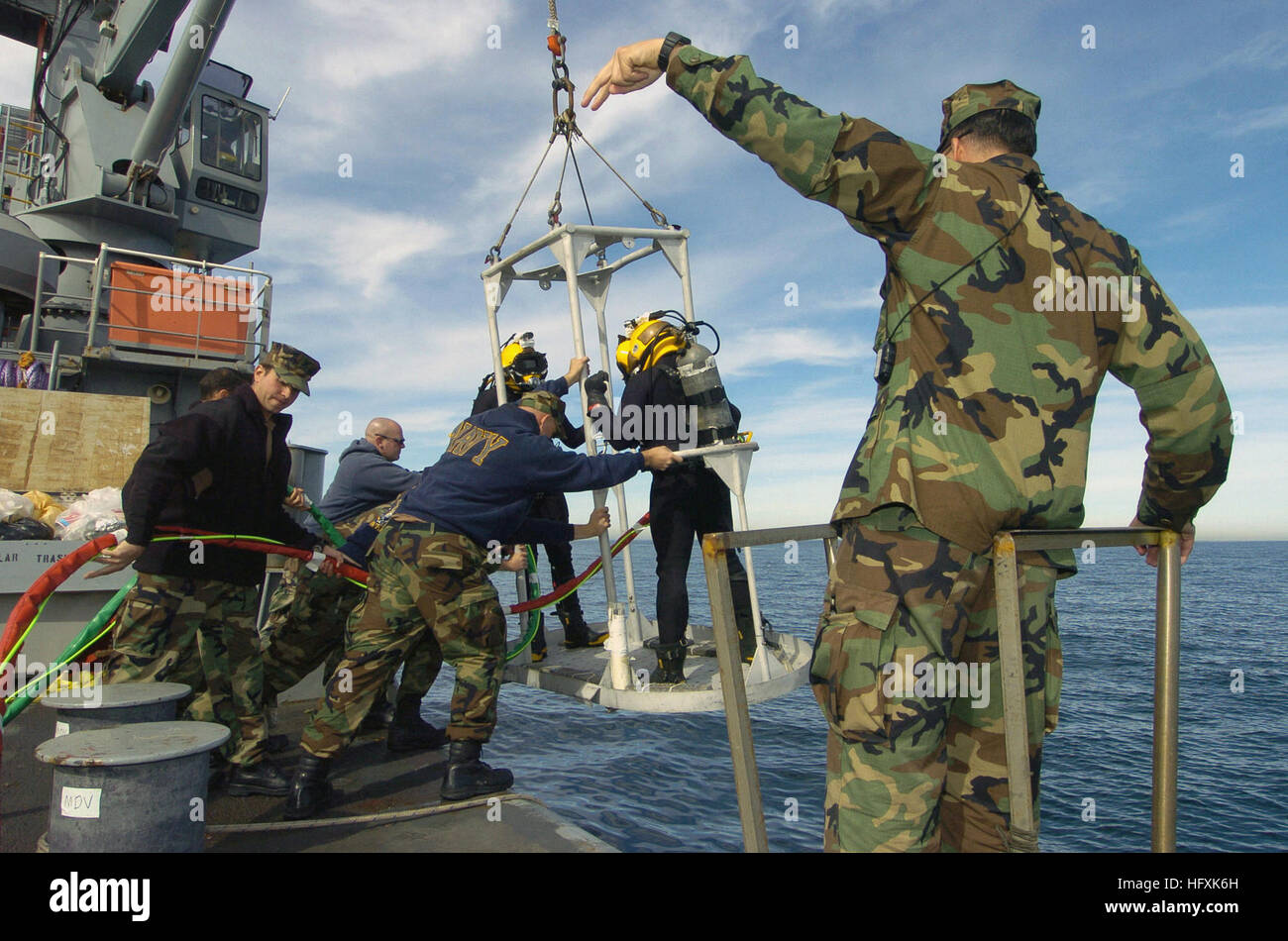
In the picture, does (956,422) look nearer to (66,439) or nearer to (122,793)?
(122,793)

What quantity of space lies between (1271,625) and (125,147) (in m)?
34.3

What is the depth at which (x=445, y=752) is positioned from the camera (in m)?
5.11

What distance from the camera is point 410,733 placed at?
5.14 metres

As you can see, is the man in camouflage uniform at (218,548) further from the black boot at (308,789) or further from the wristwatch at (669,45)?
the wristwatch at (669,45)

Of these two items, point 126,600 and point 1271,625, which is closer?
point 126,600

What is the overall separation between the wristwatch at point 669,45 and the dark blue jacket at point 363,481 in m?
4.10

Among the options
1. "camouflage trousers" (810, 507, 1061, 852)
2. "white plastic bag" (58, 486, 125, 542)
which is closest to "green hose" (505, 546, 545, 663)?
"camouflage trousers" (810, 507, 1061, 852)

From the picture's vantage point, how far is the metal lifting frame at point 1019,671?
1833 millimetres

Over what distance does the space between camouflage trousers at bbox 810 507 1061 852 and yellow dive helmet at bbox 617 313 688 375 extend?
→ 3.06m

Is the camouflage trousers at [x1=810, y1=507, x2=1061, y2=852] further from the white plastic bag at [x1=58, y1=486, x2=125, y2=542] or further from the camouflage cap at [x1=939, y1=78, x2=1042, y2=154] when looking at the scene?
the white plastic bag at [x1=58, y1=486, x2=125, y2=542]

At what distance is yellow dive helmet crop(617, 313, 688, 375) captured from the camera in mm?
4980

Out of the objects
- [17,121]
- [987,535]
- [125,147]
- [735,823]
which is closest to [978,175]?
[987,535]

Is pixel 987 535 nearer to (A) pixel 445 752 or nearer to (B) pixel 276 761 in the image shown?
(A) pixel 445 752

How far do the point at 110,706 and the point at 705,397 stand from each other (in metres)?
3.39
